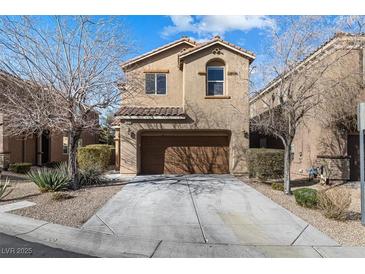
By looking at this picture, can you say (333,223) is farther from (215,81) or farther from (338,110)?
(215,81)

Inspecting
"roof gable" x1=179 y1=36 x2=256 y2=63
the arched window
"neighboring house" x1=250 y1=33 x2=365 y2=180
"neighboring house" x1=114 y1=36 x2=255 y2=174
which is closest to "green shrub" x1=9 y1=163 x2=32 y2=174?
"neighboring house" x1=114 y1=36 x2=255 y2=174

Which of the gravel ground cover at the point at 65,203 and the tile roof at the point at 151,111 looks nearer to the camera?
the gravel ground cover at the point at 65,203

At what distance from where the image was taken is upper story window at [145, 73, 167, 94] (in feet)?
55.1

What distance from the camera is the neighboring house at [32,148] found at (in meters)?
15.8

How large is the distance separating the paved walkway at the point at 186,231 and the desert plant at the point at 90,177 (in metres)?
3.04

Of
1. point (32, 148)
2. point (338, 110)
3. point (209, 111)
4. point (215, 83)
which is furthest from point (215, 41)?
point (32, 148)

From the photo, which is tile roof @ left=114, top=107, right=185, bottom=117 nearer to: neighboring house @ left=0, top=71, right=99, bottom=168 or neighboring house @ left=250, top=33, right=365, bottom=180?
neighboring house @ left=0, top=71, right=99, bottom=168

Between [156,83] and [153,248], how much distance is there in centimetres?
1249

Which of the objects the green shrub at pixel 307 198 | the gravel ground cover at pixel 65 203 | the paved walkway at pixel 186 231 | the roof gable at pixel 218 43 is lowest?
the paved walkway at pixel 186 231

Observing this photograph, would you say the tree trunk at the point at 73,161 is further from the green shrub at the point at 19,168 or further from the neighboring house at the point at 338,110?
the neighboring house at the point at 338,110

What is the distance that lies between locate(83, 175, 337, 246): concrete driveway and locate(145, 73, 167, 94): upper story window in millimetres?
6998

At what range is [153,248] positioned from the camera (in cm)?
561

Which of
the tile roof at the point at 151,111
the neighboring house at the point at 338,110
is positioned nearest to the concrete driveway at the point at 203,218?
the tile roof at the point at 151,111

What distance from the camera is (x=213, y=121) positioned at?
1537cm
